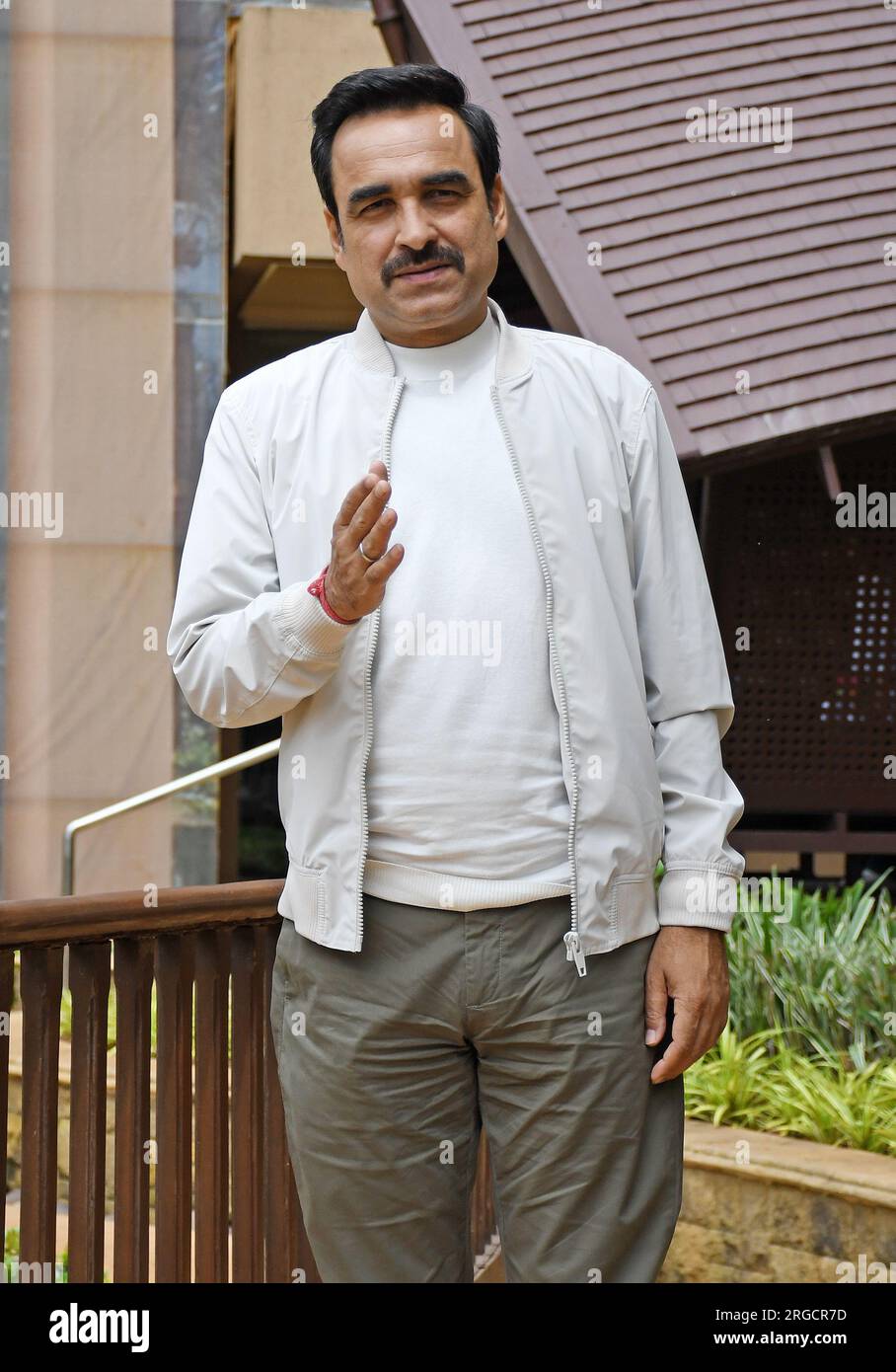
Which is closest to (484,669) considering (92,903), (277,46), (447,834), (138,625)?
(447,834)

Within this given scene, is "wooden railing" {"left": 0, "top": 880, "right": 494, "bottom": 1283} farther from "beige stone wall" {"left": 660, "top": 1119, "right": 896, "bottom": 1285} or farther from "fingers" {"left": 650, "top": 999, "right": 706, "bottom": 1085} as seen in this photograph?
"beige stone wall" {"left": 660, "top": 1119, "right": 896, "bottom": 1285}

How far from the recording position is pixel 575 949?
2.13 metres

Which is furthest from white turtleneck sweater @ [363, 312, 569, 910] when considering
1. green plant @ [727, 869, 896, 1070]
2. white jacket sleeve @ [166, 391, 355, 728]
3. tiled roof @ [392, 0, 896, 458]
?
tiled roof @ [392, 0, 896, 458]

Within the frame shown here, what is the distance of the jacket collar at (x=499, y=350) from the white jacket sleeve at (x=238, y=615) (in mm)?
223

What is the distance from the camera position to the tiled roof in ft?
19.4

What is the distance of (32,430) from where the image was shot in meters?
7.97

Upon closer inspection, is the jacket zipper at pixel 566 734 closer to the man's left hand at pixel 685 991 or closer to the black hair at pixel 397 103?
the man's left hand at pixel 685 991

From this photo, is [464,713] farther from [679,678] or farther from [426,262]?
[426,262]

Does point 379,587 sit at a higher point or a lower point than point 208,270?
lower

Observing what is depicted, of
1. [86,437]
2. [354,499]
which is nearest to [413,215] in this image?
[354,499]

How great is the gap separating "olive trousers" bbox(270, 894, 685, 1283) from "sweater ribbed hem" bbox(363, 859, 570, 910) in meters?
0.02

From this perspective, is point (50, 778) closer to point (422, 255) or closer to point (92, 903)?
point (92, 903)
